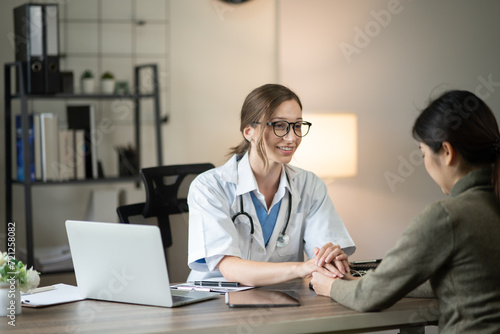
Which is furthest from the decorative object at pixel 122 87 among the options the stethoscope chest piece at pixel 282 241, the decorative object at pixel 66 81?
the stethoscope chest piece at pixel 282 241

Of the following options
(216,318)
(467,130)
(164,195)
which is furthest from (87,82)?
(467,130)

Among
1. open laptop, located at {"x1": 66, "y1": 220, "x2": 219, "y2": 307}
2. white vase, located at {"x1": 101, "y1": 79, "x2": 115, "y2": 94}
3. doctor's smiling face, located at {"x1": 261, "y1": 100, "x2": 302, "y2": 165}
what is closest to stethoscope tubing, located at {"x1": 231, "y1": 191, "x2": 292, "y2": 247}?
doctor's smiling face, located at {"x1": 261, "y1": 100, "x2": 302, "y2": 165}

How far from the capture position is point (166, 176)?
241cm

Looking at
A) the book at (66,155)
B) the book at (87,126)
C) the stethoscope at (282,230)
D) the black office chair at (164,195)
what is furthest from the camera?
the book at (87,126)

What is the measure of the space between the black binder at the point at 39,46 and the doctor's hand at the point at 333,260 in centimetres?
186

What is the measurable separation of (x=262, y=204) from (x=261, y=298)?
22.1 inches

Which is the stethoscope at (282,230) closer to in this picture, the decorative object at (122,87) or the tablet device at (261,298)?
the tablet device at (261,298)

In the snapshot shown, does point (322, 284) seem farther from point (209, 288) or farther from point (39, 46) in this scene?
point (39, 46)

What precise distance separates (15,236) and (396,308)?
2446 mm

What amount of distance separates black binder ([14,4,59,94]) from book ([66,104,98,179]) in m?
0.20

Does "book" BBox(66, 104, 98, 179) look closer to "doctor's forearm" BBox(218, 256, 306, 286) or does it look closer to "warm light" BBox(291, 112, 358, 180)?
"warm light" BBox(291, 112, 358, 180)

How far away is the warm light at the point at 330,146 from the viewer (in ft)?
11.3

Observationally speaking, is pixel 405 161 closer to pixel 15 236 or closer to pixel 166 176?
pixel 166 176

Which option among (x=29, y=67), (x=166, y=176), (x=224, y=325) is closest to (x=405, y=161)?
(x=166, y=176)
